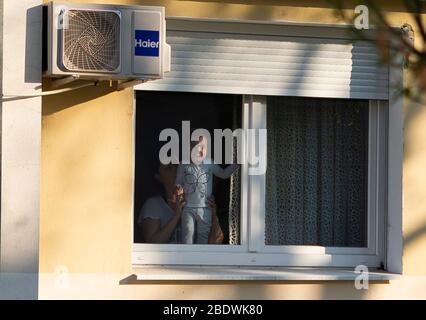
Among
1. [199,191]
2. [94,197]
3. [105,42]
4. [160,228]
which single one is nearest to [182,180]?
[199,191]

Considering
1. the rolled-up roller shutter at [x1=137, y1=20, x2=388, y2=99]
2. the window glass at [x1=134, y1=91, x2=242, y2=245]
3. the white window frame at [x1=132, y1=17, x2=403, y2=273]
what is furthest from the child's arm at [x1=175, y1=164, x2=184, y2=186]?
the rolled-up roller shutter at [x1=137, y1=20, x2=388, y2=99]

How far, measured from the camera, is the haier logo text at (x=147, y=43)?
556cm

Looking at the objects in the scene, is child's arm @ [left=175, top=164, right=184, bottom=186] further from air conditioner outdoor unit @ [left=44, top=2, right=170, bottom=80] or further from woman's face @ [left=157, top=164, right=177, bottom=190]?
air conditioner outdoor unit @ [left=44, top=2, right=170, bottom=80]

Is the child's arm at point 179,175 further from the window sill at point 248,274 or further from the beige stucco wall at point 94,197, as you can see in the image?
the window sill at point 248,274

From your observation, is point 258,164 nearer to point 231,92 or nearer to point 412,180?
point 231,92

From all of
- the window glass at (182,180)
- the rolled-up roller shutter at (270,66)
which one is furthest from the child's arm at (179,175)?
the rolled-up roller shutter at (270,66)

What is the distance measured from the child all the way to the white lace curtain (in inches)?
15.3

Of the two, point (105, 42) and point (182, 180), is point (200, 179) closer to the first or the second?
point (182, 180)

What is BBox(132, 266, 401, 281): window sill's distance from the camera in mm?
5977

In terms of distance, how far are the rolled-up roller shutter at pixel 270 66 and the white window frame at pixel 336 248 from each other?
14cm

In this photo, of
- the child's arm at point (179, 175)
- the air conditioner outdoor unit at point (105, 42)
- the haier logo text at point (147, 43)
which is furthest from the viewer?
the child's arm at point (179, 175)

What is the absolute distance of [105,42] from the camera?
5477mm
